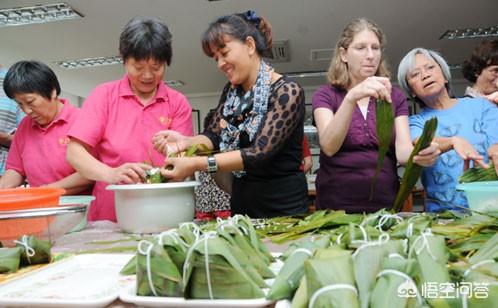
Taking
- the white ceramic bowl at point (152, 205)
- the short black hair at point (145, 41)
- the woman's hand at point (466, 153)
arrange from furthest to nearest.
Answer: the short black hair at point (145, 41) → the woman's hand at point (466, 153) → the white ceramic bowl at point (152, 205)

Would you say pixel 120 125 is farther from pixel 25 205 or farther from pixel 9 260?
pixel 9 260

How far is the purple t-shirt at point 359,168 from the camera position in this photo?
5.04 feet

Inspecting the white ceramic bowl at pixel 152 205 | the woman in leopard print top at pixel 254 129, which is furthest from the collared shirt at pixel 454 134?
the white ceramic bowl at pixel 152 205

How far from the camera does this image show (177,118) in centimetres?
167

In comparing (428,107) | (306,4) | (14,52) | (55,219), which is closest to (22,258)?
(55,219)

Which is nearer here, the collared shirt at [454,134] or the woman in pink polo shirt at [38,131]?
the collared shirt at [454,134]

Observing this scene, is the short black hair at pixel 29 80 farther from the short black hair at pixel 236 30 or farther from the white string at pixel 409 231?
the white string at pixel 409 231

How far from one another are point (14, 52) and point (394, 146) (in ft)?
18.8

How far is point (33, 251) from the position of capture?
894 millimetres

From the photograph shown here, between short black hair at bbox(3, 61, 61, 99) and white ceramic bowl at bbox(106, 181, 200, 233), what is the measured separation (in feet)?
2.74

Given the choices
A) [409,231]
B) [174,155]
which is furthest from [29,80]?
[409,231]

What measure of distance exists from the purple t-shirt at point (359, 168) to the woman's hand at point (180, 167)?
0.53 m

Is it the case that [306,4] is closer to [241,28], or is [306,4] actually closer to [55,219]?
[241,28]

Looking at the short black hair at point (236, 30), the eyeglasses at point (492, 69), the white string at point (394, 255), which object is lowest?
the white string at point (394, 255)
